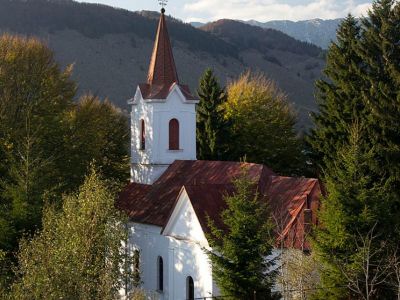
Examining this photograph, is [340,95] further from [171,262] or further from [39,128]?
[39,128]

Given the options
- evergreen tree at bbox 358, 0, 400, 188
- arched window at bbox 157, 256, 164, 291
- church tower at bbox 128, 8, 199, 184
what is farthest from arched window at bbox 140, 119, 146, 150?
evergreen tree at bbox 358, 0, 400, 188

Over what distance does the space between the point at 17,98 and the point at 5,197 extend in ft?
25.0

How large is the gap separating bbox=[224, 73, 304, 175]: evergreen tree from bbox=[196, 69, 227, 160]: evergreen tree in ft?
2.80

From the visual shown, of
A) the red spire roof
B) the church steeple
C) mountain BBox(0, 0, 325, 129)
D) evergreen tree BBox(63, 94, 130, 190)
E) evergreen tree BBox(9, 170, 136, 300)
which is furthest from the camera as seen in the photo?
mountain BBox(0, 0, 325, 129)

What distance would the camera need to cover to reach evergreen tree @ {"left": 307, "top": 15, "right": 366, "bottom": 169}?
34156 millimetres

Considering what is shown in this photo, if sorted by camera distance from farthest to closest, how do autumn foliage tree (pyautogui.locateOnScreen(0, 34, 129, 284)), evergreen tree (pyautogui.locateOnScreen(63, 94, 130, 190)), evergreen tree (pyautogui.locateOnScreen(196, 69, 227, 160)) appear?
1. evergreen tree (pyautogui.locateOnScreen(196, 69, 227, 160))
2. evergreen tree (pyautogui.locateOnScreen(63, 94, 130, 190))
3. autumn foliage tree (pyautogui.locateOnScreen(0, 34, 129, 284))

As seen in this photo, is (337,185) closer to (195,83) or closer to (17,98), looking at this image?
(17,98)

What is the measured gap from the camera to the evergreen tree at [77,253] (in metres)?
19.3

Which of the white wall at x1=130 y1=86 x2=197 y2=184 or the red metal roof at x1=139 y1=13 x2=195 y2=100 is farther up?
the red metal roof at x1=139 y1=13 x2=195 y2=100

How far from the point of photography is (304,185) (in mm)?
27562

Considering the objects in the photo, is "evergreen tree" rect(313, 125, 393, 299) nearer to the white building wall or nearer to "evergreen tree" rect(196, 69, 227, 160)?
the white building wall

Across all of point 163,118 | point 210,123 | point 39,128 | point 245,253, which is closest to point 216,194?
point 245,253

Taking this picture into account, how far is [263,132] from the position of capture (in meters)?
49.3

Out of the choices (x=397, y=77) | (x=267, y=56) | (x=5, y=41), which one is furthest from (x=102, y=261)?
(x=267, y=56)
